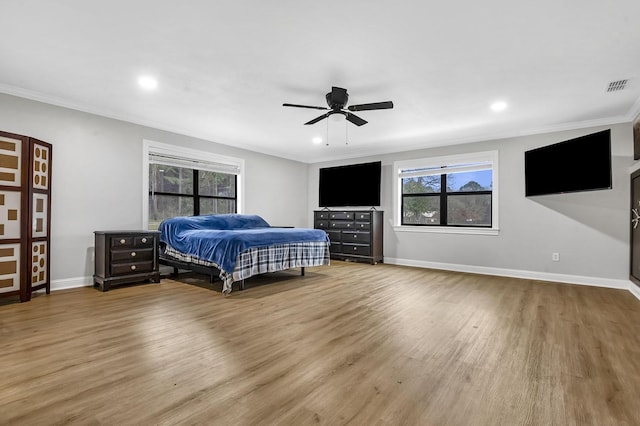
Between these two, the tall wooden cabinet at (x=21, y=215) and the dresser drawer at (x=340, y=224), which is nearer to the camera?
the tall wooden cabinet at (x=21, y=215)

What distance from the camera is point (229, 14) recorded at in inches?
86.3

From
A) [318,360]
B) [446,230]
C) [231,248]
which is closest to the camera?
[318,360]

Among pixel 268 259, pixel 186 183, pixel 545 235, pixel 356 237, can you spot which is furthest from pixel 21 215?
pixel 545 235

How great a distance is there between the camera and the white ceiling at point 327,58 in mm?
2154

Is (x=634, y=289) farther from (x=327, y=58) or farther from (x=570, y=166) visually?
(x=327, y=58)

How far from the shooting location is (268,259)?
4.14 metres

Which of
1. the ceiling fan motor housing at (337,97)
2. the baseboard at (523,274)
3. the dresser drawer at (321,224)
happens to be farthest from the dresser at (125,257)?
the baseboard at (523,274)

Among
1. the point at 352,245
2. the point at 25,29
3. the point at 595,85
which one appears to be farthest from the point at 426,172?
the point at 25,29

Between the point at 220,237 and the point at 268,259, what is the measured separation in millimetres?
700

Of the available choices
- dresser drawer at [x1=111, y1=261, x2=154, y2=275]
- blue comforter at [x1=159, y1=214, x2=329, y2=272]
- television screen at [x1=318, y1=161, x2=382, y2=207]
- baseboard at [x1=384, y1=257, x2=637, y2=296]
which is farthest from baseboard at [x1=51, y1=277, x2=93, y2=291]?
baseboard at [x1=384, y1=257, x2=637, y2=296]

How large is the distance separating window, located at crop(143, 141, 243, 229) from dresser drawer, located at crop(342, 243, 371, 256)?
236 cm

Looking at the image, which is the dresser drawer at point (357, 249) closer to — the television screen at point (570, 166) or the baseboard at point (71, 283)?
the television screen at point (570, 166)

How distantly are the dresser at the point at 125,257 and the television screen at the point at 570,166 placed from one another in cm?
556

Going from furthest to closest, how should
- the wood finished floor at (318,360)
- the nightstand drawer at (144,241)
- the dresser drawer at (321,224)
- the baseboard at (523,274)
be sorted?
the dresser drawer at (321,224)
the baseboard at (523,274)
the nightstand drawer at (144,241)
the wood finished floor at (318,360)
